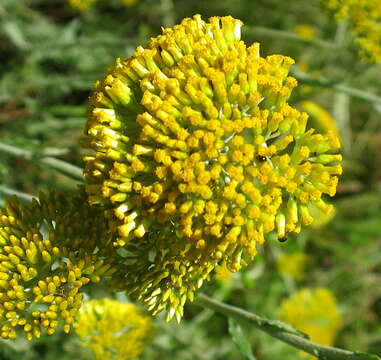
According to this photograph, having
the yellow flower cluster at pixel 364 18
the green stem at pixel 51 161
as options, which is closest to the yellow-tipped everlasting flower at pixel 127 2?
the yellow flower cluster at pixel 364 18

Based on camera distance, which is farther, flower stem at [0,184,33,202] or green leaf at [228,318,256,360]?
flower stem at [0,184,33,202]

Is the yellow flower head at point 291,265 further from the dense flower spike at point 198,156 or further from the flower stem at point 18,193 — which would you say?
the dense flower spike at point 198,156

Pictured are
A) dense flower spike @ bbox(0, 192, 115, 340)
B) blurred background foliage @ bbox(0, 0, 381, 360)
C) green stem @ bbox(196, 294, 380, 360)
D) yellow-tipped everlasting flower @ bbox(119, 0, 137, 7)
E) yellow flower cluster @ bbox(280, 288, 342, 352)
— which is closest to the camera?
dense flower spike @ bbox(0, 192, 115, 340)

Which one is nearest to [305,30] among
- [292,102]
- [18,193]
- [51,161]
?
[292,102]

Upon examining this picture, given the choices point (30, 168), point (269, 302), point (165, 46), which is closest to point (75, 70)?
point (30, 168)

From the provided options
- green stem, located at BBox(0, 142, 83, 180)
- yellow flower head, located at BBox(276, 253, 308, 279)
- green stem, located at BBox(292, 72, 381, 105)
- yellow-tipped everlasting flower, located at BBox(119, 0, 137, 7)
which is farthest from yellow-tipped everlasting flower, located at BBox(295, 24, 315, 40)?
green stem, located at BBox(0, 142, 83, 180)

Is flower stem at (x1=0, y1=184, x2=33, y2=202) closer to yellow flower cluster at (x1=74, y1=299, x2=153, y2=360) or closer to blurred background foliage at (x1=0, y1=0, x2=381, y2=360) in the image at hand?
yellow flower cluster at (x1=74, y1=299, x2=153, y2=360)
